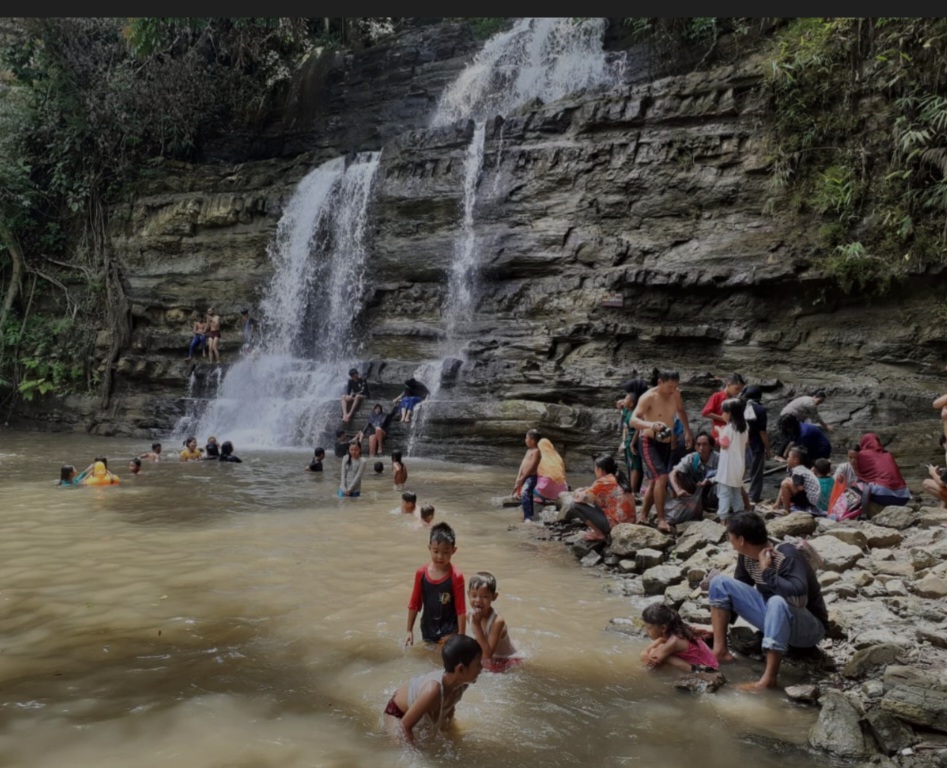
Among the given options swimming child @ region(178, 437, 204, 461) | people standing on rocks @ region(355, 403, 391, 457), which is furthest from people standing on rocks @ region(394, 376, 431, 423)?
swimming child @ region(178, 437, 204, 461)

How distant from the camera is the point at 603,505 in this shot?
731 cm

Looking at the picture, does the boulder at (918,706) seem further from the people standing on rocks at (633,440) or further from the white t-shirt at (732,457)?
the people standing on rocks at (633,440)

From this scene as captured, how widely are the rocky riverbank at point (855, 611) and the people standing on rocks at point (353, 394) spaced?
28.4 ft

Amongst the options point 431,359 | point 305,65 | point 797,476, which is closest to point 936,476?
point 797,476

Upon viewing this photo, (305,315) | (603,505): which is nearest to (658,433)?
(603,505)

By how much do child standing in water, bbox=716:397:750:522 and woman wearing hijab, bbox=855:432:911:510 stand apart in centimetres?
181

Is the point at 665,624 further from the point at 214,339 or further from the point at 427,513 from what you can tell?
the point at 214,339

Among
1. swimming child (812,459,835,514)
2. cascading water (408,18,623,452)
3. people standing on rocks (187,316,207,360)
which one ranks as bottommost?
swimming child (812,459,835,514)

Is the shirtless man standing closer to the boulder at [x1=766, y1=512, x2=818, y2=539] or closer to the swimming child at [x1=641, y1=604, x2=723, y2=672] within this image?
the boulder at [x1=766, y1=512, x2=818, y2=539]

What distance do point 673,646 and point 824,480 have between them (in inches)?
197

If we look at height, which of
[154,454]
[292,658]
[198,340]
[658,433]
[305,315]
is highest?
[305,315]

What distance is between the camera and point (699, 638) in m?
4.47

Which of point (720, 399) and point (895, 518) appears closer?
point (895, 518)

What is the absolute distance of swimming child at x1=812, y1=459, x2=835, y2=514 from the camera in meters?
8.09
